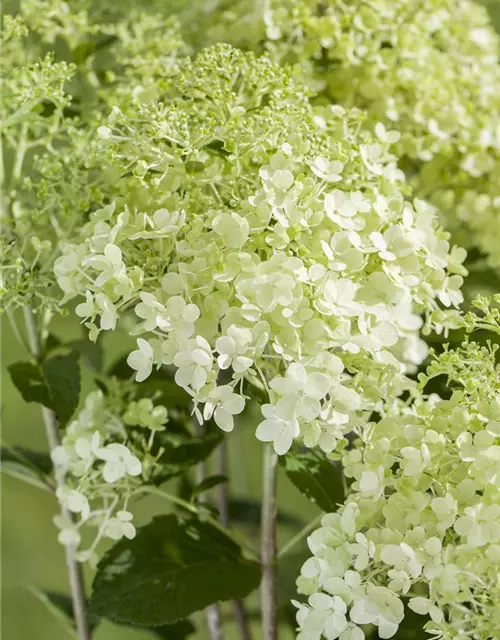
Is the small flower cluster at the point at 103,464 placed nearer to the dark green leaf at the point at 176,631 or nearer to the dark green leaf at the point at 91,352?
the dark green leaf at the point at 91,352

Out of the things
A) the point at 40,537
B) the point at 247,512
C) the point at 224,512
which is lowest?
the point at 40,537

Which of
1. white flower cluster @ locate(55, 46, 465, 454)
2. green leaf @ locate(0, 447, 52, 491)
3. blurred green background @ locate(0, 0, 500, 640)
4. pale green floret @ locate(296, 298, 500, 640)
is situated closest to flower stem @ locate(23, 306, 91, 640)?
green leaf @ locate(0, 447, 52, 491)

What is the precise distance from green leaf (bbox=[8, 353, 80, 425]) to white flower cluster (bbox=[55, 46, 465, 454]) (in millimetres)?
130

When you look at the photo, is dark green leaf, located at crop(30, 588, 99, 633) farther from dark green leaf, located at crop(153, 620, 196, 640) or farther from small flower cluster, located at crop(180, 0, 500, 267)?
small flower cluster, located at crop(180, 0, 500, 267)

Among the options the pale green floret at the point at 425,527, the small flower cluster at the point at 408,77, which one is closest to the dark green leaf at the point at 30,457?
the pale green floret at the point at 425,527

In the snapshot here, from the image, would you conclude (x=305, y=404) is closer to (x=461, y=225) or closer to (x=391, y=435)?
(x=391, y=435)

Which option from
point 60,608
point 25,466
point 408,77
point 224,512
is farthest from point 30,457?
point 408,77

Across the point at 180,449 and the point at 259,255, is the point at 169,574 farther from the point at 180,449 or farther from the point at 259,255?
the point at 259,255

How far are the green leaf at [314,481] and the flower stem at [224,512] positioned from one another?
251 mm

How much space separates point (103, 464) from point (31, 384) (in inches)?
3.6

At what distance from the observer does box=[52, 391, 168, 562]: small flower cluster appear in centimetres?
65

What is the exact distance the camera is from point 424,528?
1.76ft

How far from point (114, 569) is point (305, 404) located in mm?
274

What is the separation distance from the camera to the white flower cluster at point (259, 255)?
544 mm
